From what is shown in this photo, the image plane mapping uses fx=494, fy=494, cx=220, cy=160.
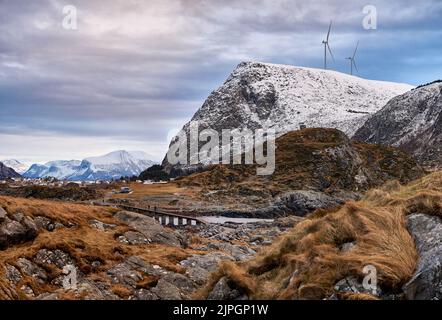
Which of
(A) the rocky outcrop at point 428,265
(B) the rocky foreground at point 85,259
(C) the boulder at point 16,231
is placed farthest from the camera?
(C) the boulder at point 16,231

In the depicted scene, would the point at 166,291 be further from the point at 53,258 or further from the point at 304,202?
the point at 304,202

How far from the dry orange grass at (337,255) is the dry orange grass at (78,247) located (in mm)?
8457

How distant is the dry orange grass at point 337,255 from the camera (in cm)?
1043

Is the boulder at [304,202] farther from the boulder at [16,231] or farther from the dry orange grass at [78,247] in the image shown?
the boulder at [16,231]

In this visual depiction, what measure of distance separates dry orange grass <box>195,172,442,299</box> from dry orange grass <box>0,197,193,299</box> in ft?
27.7

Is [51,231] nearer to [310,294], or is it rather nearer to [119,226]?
[119,226]

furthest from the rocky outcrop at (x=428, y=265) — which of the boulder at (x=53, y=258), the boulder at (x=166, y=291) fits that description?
the boulder at (x=53, y=258)

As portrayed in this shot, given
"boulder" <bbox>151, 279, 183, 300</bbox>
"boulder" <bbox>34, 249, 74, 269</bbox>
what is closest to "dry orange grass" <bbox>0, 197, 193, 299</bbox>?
"boulder" <bbox>34, 249, 74, 269</bbox>

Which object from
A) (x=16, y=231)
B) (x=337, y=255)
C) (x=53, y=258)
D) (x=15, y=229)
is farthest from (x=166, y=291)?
(x=337, y=255)

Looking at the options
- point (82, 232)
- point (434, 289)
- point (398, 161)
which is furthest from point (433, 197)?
point (398, 161)

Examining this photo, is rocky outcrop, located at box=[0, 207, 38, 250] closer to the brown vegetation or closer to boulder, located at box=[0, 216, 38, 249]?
boulder, located at box=[0, 216, 38, 249]

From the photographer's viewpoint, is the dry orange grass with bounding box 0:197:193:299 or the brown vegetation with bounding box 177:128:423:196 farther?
the brown vegetation with bounding box 177:128:423:196

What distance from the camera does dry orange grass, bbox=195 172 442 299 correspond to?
1043 cm
